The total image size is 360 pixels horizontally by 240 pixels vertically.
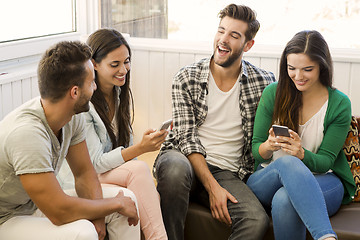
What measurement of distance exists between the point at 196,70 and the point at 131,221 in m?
0.87

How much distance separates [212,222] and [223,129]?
455 millimetres

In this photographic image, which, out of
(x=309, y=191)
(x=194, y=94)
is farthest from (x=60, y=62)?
(x=309, y=191)

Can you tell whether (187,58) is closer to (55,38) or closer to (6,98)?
(55,38)

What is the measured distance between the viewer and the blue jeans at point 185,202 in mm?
2080

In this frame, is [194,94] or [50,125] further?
[194,94]

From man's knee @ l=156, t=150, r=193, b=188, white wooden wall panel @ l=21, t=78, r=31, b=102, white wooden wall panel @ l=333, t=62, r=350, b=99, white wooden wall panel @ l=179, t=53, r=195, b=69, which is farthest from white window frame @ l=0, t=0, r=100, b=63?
white wooden wall panel @ l=333, t=62, r=350, b=99

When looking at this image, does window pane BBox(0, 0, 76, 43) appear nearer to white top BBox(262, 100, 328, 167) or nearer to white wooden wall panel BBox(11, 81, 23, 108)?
white wooden wall panel BBox(11, 81, 23, 108)

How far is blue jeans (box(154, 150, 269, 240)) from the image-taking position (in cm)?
208

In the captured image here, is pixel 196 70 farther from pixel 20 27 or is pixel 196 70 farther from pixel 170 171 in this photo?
pixel 20 27

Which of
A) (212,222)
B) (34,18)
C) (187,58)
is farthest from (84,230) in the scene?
(187,58)

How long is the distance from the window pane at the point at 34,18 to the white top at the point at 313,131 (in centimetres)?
163

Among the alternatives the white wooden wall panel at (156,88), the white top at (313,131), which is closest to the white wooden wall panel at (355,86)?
the white top at (313,131)

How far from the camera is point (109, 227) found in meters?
1.93

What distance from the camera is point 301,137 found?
7.49 feet
